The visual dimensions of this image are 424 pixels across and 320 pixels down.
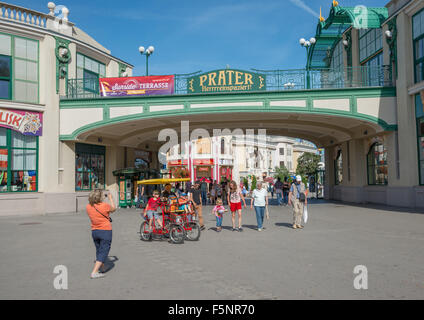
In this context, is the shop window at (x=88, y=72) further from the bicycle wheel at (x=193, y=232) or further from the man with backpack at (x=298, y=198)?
the man with backpack at (x=298, y=198)

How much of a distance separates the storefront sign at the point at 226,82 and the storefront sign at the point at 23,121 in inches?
297

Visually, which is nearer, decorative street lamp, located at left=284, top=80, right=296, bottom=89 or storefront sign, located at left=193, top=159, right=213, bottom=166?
decorative street lamp, located at left=284, top=80, right=296, bottom=89

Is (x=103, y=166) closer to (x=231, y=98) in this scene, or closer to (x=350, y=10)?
(x=231, y=98)

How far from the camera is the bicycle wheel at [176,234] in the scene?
32.9 ft

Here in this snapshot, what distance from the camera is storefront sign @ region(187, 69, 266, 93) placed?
62.0 ft

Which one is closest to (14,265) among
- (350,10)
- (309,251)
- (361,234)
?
(309,251)

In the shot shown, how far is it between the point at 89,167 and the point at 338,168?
54.0 feet

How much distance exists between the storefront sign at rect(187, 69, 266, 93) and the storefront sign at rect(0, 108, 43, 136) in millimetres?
7556

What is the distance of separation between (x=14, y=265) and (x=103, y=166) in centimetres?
1571

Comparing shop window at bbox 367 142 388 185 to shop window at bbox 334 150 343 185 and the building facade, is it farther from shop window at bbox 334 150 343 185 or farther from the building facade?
the building facade

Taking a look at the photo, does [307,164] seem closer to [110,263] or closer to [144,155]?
[144,155]

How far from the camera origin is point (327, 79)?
1897 centimetres

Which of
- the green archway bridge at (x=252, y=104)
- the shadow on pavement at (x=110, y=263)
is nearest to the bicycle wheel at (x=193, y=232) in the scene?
the shadow on pavement at (x=110, y=263)

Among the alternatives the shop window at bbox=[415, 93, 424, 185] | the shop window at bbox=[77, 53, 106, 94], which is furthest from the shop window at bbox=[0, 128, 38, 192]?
the shop window at bbox=[415, 93, 424, 185]
